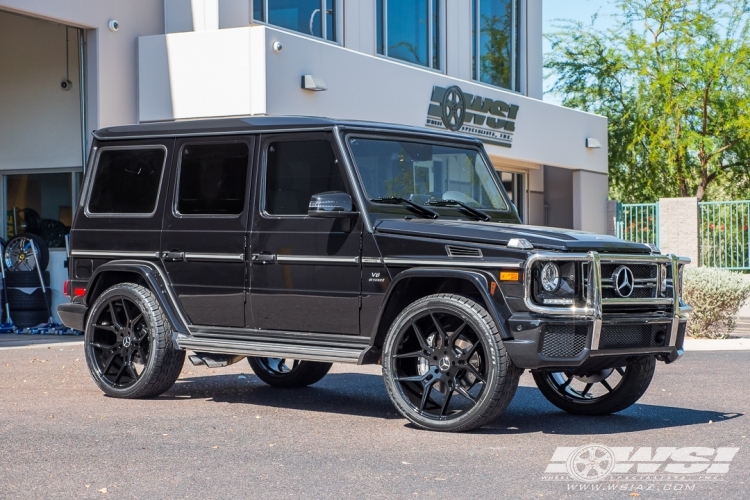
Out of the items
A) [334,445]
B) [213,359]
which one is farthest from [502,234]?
[213,359]

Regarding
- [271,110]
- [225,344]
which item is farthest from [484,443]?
[271,110]

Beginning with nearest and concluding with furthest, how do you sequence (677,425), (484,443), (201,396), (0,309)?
(484,443), (677,425), (201,396), (0,309)

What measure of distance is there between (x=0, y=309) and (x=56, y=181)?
7.27 feet

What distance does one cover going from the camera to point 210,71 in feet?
54.1

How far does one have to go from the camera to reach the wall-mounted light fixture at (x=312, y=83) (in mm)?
17125

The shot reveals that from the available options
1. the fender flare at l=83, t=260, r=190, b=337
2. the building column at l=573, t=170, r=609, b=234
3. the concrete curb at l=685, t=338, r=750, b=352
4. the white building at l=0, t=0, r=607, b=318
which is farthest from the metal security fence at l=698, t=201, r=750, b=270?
the fender flare at l=83, t=260, r=190, b=337

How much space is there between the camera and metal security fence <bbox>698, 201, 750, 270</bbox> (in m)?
Result: 23.6

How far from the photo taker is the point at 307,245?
826cm

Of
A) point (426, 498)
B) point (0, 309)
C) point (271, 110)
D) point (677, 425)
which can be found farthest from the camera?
point (0, 309)

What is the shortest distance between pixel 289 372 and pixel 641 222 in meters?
16.8

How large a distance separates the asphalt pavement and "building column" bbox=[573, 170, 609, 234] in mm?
18090

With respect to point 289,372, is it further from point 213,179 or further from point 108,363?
point 213,179

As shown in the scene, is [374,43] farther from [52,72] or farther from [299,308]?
[299,308]

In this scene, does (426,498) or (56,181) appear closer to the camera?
(426,498)
